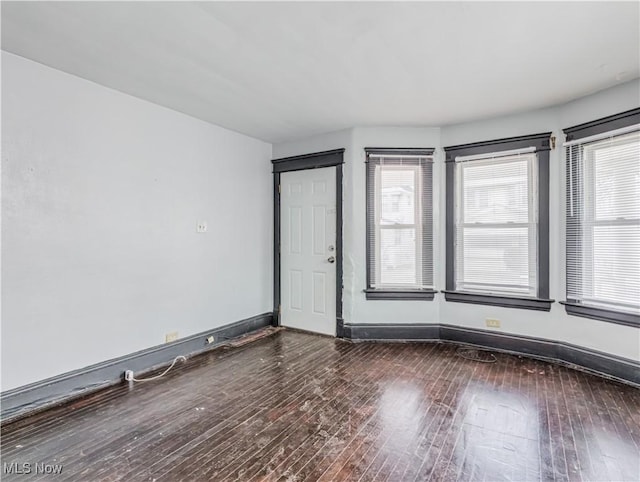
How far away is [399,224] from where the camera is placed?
4.26 metres

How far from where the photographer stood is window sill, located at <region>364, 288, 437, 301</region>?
4223 millimetres

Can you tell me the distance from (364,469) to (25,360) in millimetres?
2532

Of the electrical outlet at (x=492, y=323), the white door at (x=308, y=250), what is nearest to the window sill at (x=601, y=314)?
the electrical outlet at (x=492, y=323)

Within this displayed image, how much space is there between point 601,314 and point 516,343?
86 cm

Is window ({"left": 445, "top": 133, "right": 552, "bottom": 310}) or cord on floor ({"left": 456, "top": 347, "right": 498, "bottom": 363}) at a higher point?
window ({"left": 445, "top": 133, "right": 552, "bottom": 310})

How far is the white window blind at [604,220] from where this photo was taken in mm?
2998

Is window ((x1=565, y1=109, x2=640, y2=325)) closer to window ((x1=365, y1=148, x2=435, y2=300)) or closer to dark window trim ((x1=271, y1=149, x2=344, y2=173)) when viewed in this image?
window ((x1=365, y1=148, x2=435, y2=300))

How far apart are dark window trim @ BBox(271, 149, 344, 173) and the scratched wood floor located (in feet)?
8.24

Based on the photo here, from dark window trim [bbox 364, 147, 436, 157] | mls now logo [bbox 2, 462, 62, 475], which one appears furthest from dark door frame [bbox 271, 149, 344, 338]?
mls now logo [bbox 2, 462, 62, 475]

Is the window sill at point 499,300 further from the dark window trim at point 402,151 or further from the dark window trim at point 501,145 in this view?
the dark window trim at point 402,151

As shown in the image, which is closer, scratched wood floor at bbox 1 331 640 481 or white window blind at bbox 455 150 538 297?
scratched wood floor at bbox 1 331 640 481

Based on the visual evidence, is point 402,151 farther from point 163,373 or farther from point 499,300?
point 163,373

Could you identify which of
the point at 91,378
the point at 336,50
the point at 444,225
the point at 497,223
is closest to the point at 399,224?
the point at 444,225

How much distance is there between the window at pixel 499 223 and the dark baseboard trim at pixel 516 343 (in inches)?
15.1
